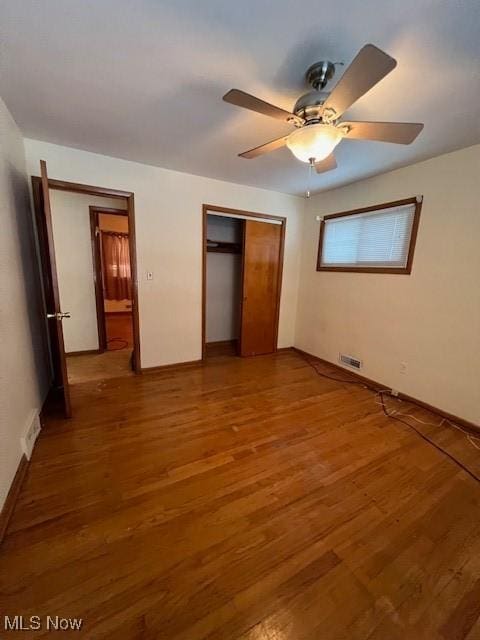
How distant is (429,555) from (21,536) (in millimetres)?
2016

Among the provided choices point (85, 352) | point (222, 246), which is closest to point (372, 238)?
point (222, 246)

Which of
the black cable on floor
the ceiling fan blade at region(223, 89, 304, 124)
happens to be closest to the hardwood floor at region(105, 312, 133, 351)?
the black cable on floor

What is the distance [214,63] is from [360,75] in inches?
31.1

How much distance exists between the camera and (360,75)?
3.38 ft

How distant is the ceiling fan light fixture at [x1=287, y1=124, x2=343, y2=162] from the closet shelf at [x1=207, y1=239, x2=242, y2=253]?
2.54 meters

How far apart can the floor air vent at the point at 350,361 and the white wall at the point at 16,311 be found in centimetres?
331

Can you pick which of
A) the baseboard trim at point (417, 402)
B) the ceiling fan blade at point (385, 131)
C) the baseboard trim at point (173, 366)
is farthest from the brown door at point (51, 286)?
the baseboard trim at point (417, 402)

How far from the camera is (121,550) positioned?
1202 millimetres

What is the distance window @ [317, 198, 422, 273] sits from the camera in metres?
2.59

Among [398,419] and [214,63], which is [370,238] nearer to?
[398,419]

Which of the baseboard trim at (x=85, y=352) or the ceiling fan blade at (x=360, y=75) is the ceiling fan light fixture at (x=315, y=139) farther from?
the baseboard trim at (x=85, y=352)

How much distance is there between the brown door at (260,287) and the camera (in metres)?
3.63

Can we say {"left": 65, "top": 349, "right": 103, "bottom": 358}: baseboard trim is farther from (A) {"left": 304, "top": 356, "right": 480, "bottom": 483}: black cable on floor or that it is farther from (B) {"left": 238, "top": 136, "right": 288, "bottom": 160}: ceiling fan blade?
(B) {"left": 238, "top": 136, "right": 288, "bottom": 160}: ceiling fan blade

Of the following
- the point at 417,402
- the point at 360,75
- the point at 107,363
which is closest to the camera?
the point at 360,75
